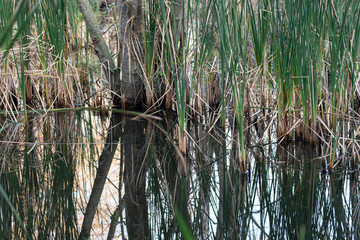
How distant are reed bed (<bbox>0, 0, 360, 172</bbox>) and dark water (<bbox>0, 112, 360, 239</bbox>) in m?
0.14

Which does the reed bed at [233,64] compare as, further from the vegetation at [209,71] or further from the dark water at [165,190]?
the dark water at [165,190]

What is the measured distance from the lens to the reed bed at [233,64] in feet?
6.03

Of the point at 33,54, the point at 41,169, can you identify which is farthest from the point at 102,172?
the point at 33,54

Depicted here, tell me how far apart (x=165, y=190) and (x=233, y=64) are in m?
0.61

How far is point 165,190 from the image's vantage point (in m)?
1.80

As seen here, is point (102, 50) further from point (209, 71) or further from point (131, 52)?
point (209, 71)

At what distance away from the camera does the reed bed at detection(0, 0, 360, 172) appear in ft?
6.03

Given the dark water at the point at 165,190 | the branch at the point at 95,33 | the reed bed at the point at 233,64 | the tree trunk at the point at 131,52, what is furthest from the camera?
the branch at the point at 95,33

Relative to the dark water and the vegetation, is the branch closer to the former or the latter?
the vegetation

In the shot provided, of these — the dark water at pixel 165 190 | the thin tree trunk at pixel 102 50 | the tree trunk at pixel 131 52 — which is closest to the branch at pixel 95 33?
the thin tree trunk at pixel 102 50

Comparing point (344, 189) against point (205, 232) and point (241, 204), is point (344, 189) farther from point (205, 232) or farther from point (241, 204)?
point (205, 232)

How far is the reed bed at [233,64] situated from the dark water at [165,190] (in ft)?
0.46

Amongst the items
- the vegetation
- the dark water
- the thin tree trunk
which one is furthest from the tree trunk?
the dark water

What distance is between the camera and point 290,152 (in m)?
2.25
